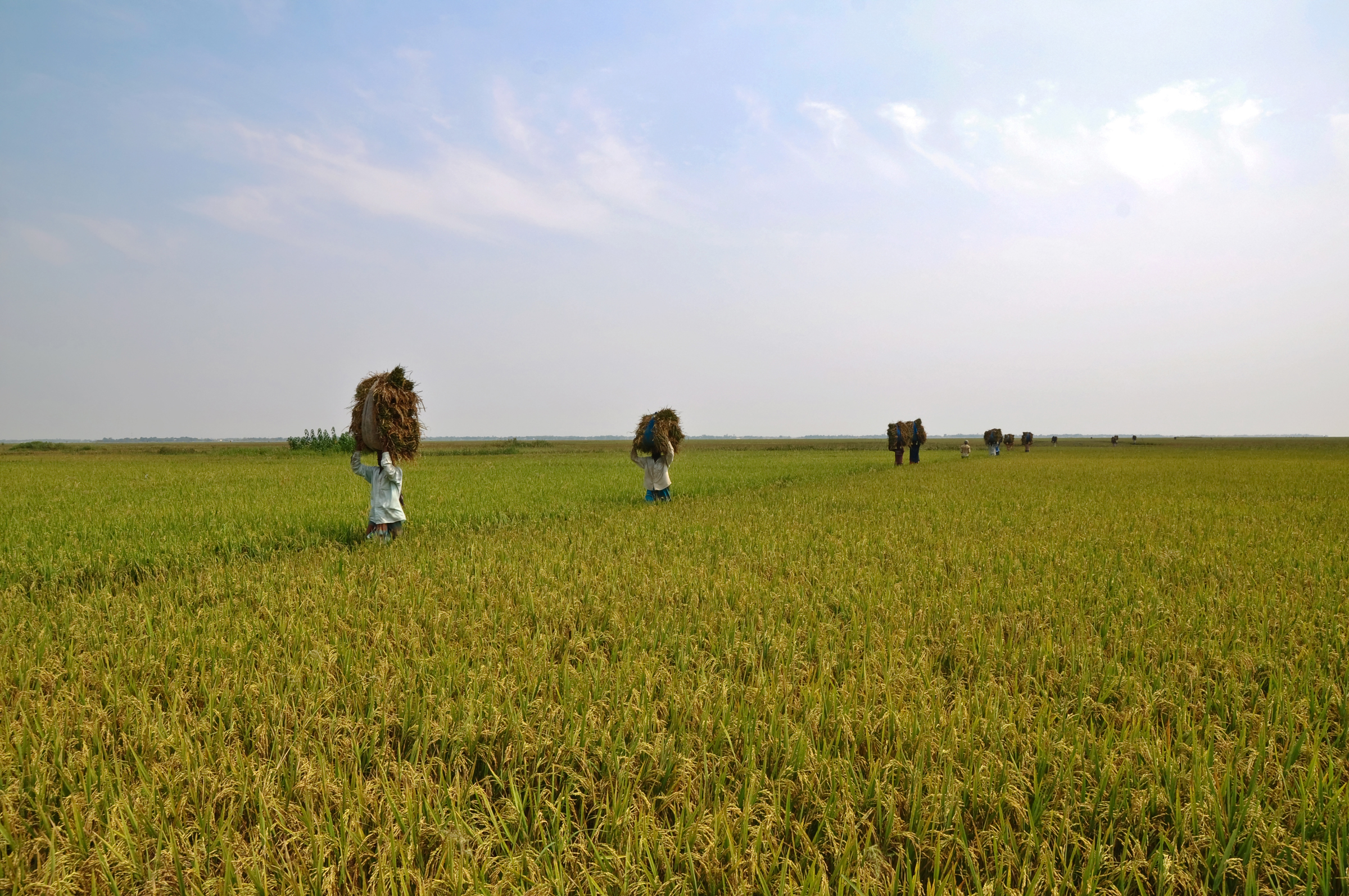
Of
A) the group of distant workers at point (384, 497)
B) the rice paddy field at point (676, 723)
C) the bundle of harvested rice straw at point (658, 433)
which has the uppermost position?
the bundle of harvested rice straw at point (658, 433)

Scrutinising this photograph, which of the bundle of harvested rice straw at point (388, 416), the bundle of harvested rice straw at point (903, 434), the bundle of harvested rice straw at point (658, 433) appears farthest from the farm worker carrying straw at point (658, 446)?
the bundle of harvested rice straw at point (903, 434)

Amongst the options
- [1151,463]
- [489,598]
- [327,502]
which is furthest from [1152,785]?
[1151,463]

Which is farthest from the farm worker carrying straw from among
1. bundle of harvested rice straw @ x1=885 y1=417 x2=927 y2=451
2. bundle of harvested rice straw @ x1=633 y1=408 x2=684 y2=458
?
bundle of harvested rice straw @ x1=885 y1=417 x2=927 y2=451

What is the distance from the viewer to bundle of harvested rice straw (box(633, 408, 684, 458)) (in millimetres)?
12477

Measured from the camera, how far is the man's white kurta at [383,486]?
827 cm

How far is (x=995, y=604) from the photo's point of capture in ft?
16.9

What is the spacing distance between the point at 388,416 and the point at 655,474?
20.2ft

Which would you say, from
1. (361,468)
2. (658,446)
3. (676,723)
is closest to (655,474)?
(658,446)

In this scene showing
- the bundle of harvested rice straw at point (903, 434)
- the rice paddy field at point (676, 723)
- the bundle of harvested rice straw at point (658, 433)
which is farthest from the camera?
the bundle of harvested rice straw at point (903, 434)

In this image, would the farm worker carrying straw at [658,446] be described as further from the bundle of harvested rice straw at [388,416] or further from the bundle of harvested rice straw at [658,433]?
the bundle of harvested rice straw at [388,416]

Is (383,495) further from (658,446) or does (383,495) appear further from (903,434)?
(903,434)

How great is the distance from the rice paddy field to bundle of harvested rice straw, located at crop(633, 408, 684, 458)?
Answer: 18.1ft

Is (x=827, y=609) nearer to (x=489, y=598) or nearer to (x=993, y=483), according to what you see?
(x=489, y=598)

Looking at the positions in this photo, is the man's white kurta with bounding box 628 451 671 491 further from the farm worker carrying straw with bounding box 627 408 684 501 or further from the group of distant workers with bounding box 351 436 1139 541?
the group of distant workers with bounding box 351 436 1139 541
